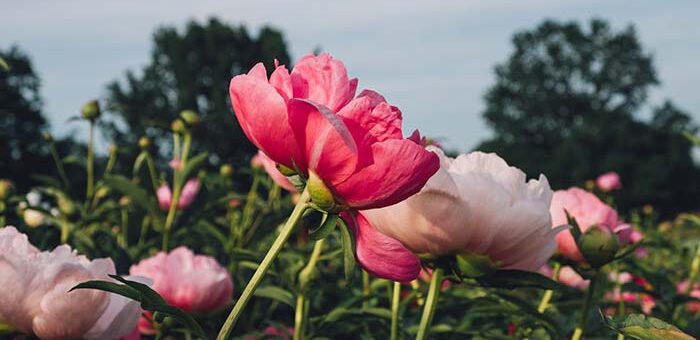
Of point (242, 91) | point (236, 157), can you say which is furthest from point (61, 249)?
point (236, 157)

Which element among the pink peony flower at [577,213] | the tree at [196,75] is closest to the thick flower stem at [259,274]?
the pink peony flower at [577,213]

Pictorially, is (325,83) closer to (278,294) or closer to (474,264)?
(474,264)

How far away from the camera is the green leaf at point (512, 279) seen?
2.31ft

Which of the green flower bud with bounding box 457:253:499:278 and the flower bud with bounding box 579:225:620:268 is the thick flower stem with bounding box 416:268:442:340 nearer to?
the green flower bud with bounding box 457:253:499:278

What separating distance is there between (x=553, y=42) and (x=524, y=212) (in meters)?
28.7

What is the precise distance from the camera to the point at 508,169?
0.75m

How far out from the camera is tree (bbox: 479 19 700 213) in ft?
82.9

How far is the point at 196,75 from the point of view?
23.6m

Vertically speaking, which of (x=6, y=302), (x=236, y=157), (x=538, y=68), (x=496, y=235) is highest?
(x=538, y=68)

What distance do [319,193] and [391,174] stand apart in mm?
50

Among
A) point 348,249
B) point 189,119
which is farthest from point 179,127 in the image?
point 348,249

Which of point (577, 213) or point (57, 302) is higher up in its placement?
point (577, 213)

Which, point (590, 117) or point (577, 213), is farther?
point (590, 117)

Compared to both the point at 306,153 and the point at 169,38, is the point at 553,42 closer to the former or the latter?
the point at 169,38
